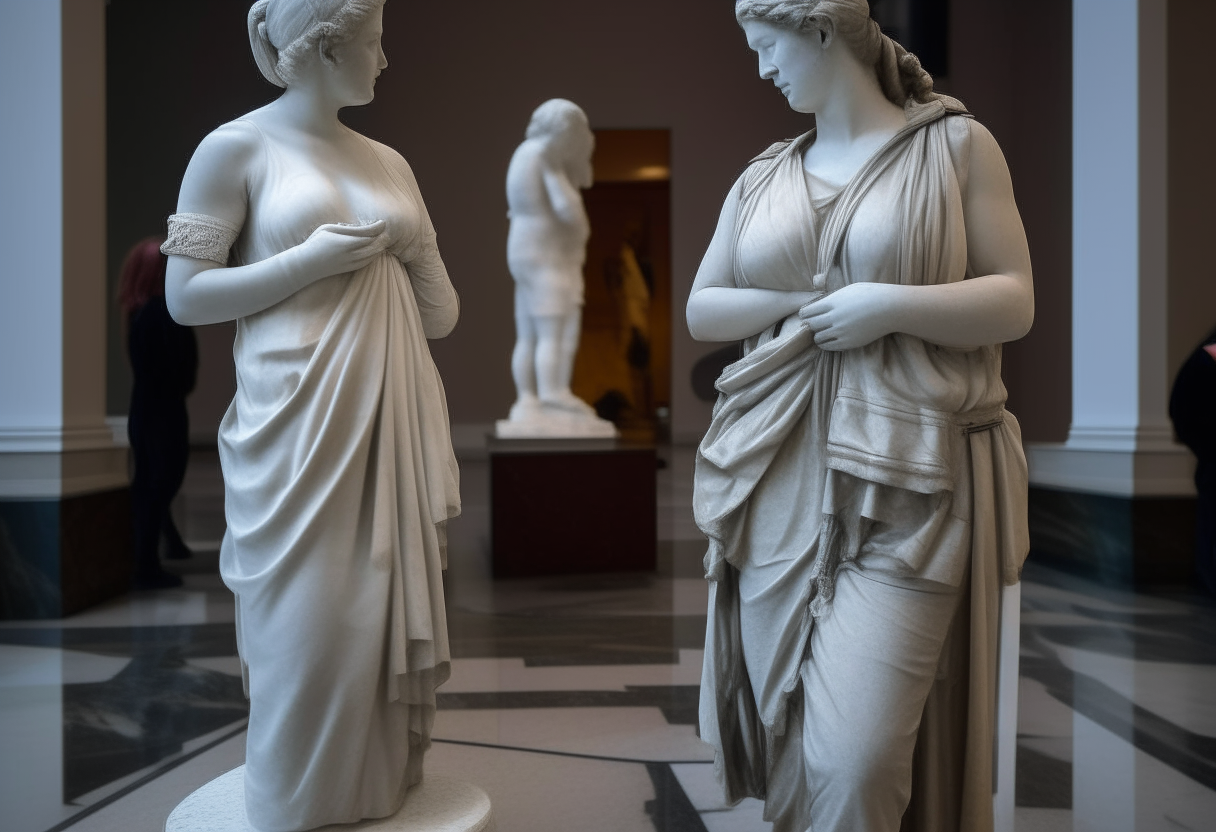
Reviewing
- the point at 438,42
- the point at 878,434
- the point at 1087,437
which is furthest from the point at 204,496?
the point at 878,434

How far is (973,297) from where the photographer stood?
7.31 ft

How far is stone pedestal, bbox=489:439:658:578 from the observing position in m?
7.62

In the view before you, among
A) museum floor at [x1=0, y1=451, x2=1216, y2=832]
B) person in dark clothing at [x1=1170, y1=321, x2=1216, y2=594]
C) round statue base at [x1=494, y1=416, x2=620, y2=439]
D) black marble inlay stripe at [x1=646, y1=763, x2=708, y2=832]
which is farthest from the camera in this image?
round statue base at [x1=494, y1=416, x2=620, y2=439]

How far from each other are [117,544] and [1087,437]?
5.92 metres

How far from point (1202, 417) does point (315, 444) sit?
17.0ft

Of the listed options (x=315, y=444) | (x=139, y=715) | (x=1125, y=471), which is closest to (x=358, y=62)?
(x=315, y=444)

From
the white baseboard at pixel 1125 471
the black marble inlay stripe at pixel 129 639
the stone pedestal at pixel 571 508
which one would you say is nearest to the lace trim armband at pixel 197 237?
the black marble inlay stripe at pixel 129 639

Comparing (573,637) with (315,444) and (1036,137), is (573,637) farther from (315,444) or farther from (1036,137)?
(1036,137)

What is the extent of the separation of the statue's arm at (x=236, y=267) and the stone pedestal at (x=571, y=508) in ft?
16.1

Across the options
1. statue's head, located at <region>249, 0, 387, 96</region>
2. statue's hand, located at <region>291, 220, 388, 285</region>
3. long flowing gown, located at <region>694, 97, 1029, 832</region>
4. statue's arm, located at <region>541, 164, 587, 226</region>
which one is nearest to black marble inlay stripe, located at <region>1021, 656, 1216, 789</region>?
long flowing gown, located at <region>694, 97, 1029, 832</region>

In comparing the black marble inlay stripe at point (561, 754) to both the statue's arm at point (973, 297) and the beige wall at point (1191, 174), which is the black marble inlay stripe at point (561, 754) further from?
the beige wall at point (1191, 174)

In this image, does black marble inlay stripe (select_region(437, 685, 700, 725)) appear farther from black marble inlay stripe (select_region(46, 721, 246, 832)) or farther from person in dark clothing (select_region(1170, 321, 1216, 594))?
person in dark clothing (select_region(1170, 321, 1216, 594))

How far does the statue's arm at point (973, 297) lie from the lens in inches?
87.1

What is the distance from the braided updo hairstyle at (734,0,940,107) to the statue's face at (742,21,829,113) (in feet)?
0.06
